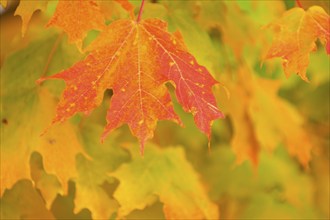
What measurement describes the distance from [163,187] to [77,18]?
1.58 ft

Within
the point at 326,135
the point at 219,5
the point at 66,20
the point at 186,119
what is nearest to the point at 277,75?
the point at 326,135

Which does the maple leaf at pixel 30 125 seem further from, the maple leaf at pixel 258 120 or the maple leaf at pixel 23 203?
the maple leaf at pixel 258 120

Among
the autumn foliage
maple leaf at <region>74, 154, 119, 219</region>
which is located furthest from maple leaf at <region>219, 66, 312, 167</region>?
maple leaf at <region>74, 154, 119, 219</region>

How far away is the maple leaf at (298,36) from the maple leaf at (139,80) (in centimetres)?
15

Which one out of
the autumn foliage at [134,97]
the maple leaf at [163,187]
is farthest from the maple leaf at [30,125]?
the maple leaf at [163,187]

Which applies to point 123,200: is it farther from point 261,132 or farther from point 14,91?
point 261,132

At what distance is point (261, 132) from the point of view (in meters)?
1.80

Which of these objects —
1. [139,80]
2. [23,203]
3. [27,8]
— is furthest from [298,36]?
[23,203]

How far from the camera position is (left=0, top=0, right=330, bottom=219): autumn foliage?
0.94 metres

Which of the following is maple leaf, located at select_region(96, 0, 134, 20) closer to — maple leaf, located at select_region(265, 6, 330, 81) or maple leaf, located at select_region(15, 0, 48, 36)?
maple leaf, located at select_region(15, 0, 48, 36)

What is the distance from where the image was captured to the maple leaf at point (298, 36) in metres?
1.02

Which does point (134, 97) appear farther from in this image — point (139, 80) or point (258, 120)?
point (258, 120)

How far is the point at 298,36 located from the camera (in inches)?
41.6

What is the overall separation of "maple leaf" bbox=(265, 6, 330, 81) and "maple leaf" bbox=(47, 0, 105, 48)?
292mm
